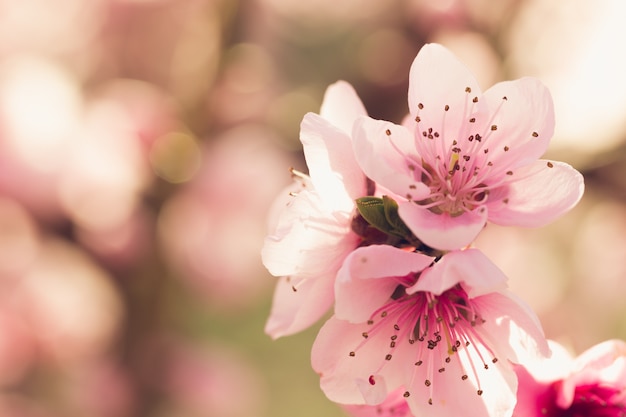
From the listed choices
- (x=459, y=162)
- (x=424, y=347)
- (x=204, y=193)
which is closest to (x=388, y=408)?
(x=424, y=347)

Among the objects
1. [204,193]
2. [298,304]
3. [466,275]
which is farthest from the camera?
[204,193]

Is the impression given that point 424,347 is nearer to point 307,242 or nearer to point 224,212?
point 307,242

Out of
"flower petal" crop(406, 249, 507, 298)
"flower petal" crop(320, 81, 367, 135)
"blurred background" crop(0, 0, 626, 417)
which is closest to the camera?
"flower petal" crop(406, 249, 507, 298)

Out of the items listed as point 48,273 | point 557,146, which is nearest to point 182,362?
point 48,273

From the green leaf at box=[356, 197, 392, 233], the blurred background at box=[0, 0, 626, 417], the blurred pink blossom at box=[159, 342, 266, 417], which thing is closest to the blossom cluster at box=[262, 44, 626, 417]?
the green leaf at box=[356, 197, 392, 233]

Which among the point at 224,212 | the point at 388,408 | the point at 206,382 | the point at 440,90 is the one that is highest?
the point at 440,90

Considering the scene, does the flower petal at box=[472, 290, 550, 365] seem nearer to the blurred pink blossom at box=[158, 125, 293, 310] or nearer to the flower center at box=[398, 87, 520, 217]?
the flower center at box=[398, 87, 520, 217]

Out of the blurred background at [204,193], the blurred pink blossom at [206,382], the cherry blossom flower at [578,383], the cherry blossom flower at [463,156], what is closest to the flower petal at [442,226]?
the cherry blossom flower at [463,156]

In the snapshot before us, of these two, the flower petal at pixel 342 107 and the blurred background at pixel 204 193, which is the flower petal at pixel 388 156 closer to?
the flower petal at pixel 342 107
